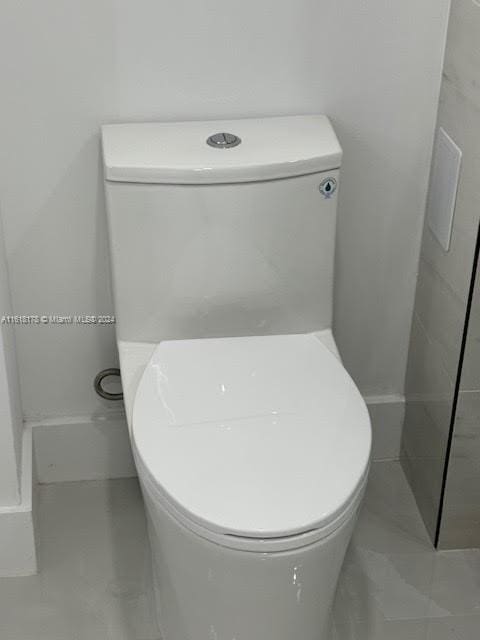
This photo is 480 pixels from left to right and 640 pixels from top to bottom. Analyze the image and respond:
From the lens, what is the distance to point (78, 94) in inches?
67.6

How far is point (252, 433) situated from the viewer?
4.84 feet

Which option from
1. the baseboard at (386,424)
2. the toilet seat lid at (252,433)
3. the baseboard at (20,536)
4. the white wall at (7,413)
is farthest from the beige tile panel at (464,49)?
the baseboard at (20,536)

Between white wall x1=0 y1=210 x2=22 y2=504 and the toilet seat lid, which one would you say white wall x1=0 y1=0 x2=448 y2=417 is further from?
the toilet seat lid

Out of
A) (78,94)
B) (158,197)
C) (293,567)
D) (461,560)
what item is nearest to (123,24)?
(78,94)

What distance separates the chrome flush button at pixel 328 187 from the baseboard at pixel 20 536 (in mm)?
751

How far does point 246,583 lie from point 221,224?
1.94 ft

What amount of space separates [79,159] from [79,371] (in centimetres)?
44

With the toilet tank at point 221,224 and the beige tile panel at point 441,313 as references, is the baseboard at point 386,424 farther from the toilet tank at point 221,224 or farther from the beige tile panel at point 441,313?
the toilet tank at point 221,224

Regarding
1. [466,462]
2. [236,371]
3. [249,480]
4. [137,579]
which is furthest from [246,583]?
[466,462]

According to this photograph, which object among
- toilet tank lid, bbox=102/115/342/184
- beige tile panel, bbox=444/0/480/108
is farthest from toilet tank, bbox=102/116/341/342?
beige tile panel, bbox=444/0/480/108

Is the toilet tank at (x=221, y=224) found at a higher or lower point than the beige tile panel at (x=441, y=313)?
higher

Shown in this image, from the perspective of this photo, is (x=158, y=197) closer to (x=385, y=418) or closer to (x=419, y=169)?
(x=419, y=169)

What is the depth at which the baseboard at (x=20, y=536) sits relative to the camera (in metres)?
1.82

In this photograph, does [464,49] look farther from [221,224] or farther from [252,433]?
[252,433]
